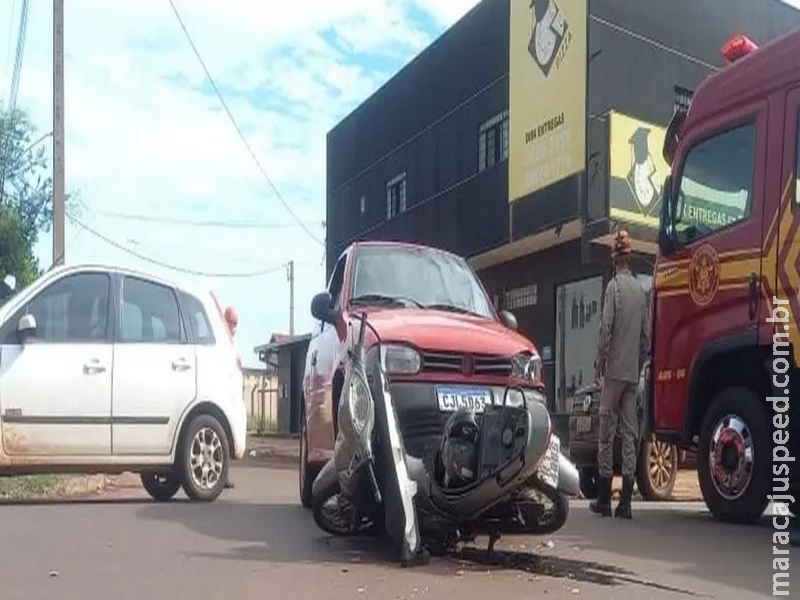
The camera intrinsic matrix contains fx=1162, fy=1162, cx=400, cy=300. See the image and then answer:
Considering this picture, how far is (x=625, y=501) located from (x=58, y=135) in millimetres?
13675

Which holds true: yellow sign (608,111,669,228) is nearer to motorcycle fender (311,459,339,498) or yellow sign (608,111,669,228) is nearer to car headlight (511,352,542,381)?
car headlight (511,352,542,381)

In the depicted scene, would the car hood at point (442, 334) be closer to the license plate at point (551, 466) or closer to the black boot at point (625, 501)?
the license plate at point (551, 466)

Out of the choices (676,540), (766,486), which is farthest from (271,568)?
(766,486)

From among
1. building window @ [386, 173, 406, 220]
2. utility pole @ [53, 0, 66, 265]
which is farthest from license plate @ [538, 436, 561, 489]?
building window @ [386, 173, 406, 220]

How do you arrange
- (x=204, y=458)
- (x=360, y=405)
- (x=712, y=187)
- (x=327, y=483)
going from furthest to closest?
1. (x=204, y=458)
2. (x=712, y=187)
3. (x=327, y=483)
4. (x=360, y=405)

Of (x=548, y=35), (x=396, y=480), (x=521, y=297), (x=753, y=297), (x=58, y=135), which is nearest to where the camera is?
(x=396, y=480)

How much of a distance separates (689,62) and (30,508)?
48.7 ft

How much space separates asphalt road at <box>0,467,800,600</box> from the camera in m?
5.64

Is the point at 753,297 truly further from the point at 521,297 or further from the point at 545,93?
the point at 521,297

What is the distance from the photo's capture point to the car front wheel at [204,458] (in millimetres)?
10094

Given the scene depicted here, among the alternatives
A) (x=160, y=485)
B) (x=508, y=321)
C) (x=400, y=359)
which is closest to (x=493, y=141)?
(x=160, y=485)

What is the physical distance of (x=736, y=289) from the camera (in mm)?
8125

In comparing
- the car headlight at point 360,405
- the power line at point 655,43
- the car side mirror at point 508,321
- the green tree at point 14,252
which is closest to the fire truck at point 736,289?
the car side mirror at point 508,321

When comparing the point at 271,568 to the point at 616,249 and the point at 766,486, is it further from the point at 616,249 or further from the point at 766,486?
A: the point at 616,249
